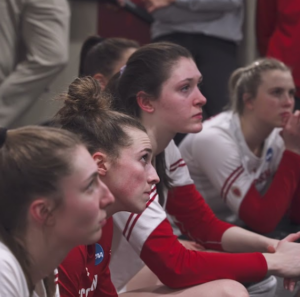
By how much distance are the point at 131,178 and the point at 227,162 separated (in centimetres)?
98

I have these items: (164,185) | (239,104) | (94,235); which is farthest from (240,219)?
(94,235)

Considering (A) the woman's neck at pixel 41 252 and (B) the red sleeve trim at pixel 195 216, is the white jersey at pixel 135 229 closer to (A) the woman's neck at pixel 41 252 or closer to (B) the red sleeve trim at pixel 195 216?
(B) the red sleeve trim at pixel 195 216

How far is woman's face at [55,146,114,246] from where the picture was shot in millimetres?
1128

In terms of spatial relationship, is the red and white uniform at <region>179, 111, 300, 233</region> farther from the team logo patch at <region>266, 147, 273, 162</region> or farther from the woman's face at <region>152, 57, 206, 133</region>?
the woman's face at <region>152, 57, 206, 133</region>

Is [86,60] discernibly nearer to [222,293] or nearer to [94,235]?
[222,293]

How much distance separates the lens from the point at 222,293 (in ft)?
5.20

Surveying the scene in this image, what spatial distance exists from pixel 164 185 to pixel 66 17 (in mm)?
1056

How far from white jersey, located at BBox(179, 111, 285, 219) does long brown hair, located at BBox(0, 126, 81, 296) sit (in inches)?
50.2

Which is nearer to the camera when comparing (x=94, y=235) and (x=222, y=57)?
(x=94, y=235)

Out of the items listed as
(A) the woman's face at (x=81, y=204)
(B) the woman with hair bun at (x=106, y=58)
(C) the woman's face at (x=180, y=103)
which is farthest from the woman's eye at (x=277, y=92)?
(A) the woman's face at (x=81, y=204)

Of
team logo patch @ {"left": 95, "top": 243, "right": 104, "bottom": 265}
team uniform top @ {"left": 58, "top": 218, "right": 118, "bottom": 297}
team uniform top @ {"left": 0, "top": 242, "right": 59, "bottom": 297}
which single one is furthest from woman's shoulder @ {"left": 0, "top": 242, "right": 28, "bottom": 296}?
team logo patch @ {"left": 95, "top": 243, "right": 104, "bottom": 265}

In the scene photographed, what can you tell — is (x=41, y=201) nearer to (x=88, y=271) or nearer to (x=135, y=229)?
(x=88, y=271)

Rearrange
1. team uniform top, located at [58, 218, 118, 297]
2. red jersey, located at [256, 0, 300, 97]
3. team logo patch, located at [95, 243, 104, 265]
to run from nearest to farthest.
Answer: team uniform top, located at [58, 218, 118, 297] → team logo patch, located at [95, 243, 104, 265] → red jersey, located at [256, 0, 300, 97]

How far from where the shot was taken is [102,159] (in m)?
1.43
